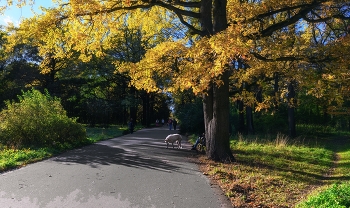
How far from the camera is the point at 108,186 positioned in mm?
7629

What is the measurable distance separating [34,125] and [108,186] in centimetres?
846

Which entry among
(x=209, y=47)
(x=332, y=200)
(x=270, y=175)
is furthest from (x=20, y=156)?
(x=332, y=200)

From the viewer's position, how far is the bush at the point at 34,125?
14164mm

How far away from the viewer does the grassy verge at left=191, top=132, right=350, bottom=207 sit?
6950 mm

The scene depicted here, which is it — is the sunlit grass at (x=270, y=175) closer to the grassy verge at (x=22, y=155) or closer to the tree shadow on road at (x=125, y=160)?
the tree shadow on road at (x=125, y=160)

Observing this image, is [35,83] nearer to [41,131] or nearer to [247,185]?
[41,131]

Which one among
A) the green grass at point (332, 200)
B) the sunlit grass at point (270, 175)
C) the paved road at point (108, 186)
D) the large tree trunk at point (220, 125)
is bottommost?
the sunlit grass at point (270, 175)

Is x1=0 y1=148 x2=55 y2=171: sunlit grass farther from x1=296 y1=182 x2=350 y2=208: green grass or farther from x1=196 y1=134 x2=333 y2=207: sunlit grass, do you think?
x1=296 y1=182 x2=350 y2=208: green grass

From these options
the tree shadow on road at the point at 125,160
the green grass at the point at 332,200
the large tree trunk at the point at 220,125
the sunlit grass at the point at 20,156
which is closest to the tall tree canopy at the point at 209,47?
the large tree trunk at the point at 220,125

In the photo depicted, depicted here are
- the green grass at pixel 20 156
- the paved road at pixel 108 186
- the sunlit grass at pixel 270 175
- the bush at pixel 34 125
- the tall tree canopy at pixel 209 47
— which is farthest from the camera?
the bush at pixel 34 125

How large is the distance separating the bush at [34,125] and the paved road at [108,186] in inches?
148

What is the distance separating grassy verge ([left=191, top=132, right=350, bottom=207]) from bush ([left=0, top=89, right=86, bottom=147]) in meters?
7.58

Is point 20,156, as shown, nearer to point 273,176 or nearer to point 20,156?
point 20,156

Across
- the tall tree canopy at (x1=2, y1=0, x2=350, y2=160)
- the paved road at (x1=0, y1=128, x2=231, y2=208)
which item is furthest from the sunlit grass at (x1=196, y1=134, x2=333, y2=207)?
the tall tree canopy at (x1=2, y1=0, x2=350, y2=160)
